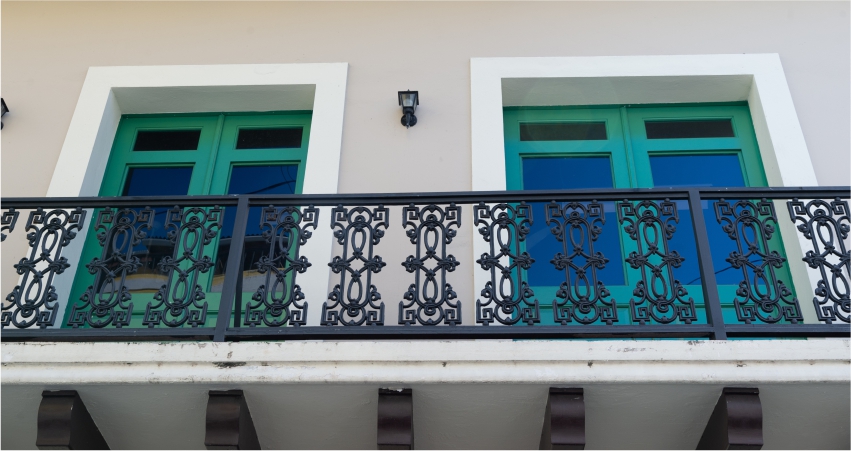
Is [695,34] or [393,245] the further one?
[695,34]

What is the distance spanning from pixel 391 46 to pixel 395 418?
3583 mm

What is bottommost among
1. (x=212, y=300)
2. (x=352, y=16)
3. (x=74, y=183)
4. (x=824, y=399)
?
(x=824, y=399)

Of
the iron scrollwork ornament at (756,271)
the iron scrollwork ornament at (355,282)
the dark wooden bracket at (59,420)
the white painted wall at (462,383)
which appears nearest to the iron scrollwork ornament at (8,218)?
the white painted wall at (462,383)

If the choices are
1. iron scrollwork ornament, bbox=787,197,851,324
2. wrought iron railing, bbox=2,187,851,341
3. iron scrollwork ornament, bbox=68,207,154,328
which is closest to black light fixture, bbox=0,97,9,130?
wrought iron railing, bbox=2,187,851,341

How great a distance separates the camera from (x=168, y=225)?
195 inches

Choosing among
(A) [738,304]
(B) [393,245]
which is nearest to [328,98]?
(B) [393,245]

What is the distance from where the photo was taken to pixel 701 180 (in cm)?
637

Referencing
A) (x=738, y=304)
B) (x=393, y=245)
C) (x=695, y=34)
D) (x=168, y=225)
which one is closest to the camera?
(x=738, y=304)

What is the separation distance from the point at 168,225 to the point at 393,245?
61.5 inches

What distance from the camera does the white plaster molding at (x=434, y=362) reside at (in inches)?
165

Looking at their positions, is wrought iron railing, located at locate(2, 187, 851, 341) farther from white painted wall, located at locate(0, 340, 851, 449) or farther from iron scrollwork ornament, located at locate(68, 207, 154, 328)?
white painted wall, located at locate(0, 340, 851, 449)

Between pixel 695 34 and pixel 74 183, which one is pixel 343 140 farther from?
pixel 695 34

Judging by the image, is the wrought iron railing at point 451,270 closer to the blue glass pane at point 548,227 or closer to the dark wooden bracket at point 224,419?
the blue glass pane at point 548,227

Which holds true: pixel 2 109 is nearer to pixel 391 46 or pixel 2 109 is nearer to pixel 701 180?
pixel 391 46
